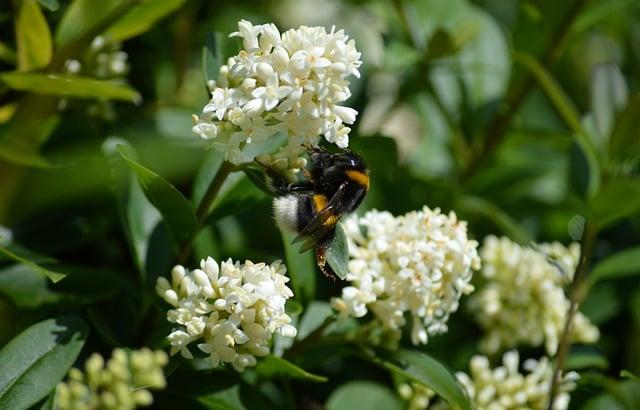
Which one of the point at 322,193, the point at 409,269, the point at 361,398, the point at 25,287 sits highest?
the point at 322,193

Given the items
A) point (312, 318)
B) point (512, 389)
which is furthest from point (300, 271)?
point (512, 389)

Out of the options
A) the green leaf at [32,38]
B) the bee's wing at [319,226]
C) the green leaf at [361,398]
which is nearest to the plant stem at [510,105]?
the green leaf at [361,398]

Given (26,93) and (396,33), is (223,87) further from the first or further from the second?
(396,33)

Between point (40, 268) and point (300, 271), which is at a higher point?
point (40, 268)

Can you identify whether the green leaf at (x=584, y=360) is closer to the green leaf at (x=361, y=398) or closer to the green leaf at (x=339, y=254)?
the green leaf at (x=361, y=398)

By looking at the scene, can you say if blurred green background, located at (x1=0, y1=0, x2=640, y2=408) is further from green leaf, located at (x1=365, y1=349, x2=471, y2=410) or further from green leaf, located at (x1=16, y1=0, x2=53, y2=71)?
green leaf, located at (x1=365, y1=349, x2=471, y2=410)

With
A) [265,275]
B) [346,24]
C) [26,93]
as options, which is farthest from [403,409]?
[346,24]

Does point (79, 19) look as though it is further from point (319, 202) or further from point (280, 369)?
point (280, 369)
